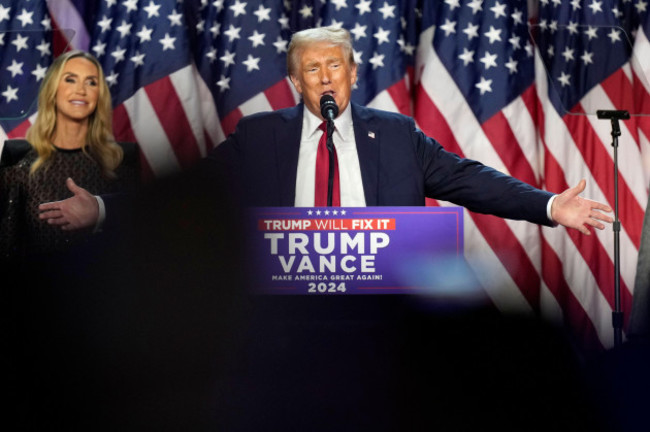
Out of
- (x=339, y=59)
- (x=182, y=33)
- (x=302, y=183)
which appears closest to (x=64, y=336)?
(x=302, y=183)

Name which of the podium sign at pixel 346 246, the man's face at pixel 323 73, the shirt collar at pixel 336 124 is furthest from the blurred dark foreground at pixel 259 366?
the man's face at pixel 323 73

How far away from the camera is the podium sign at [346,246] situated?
4.36 ft

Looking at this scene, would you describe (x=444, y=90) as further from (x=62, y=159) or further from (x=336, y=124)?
(x=62, y=159)

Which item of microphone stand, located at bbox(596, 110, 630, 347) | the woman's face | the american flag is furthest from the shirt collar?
microphone stand, located at bbox(596, 110, 630, 347)

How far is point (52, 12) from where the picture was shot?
3.62m

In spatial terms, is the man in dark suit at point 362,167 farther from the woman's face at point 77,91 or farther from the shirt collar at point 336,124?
the woman's face at point 77,91

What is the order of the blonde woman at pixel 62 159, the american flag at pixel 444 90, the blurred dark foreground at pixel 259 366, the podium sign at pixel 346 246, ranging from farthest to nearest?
1. the american flag at pixel 444 90
2. the blonde woman at pixel 62 159
3. the podium sign at pixel 346 246
4. the blurred dark foreground at pixel 259 366

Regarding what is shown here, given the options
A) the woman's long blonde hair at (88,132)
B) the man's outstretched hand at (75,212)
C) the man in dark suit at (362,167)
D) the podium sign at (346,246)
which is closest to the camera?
the podium sign at (346,246)

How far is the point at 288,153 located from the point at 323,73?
0.39m

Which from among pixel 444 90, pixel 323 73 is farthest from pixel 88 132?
pixel 444 90

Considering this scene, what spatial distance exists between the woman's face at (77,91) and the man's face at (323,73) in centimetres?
87

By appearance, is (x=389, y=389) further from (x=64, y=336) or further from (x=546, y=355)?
(x=64, y=336)

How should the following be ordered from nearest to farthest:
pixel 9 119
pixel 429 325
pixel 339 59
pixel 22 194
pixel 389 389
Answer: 1. pixel 389 389
2. pixel 429 325
3. pixel 339 59
4. pixel 22 194
5. pixel 9 119

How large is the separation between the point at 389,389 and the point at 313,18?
2903mm
